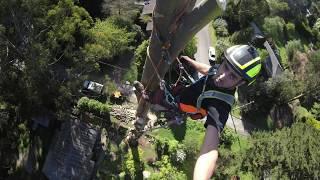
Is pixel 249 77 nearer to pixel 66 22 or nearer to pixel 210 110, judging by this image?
pixel 210 110

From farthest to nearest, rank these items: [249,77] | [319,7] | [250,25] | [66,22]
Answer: [319,7], [250,25], [66,22], [249,77]

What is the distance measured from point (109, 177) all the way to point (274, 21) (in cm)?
2392

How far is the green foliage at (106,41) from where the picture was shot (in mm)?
22270

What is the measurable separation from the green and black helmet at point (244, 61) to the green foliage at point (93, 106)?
1809 cm

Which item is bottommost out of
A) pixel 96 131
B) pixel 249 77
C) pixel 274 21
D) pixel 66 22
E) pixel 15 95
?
pixel 274 21

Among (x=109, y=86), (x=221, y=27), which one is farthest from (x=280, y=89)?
(x=109, y=86)

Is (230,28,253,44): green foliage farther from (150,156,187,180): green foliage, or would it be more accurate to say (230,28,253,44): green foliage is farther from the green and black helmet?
the green and black helmet

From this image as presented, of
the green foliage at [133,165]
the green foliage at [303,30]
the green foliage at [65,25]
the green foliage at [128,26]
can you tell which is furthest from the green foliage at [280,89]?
the green foliage at [303,30]

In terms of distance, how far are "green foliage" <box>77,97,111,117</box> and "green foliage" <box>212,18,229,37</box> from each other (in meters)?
13.5

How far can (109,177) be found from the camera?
23656 millimetres

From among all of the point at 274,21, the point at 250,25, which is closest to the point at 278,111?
the point at 250,25

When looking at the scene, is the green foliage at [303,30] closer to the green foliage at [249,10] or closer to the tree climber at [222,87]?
the green foliage at [249,10]

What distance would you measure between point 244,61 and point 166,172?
17445mm

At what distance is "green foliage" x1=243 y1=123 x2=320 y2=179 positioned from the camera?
20531 mm
